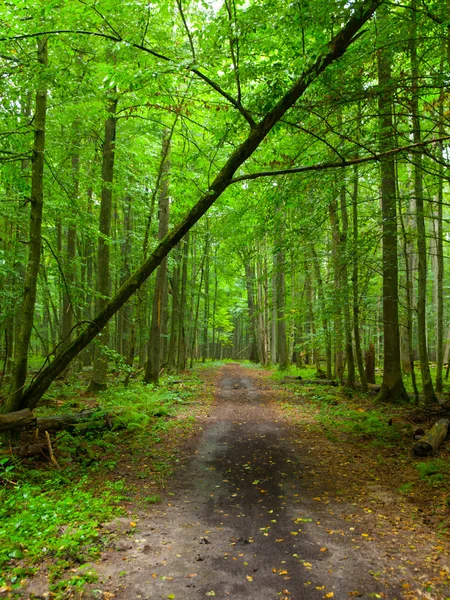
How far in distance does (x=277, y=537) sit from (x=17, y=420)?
455 cm

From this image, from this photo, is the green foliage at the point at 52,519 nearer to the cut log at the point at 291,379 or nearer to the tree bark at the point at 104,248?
the tree bark at the point at 104,248

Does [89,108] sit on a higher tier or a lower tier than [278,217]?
higher

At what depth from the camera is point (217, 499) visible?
5047 mm

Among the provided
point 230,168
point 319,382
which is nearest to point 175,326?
point 319,382

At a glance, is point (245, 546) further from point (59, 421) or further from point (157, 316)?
point (157, 316)

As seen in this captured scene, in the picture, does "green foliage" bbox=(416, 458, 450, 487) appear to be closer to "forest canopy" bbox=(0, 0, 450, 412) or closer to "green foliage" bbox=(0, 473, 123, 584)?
"forest canopy" bbox=(0, 0, 450, 412)

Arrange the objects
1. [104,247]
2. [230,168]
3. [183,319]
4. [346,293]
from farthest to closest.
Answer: [183,319], [104,247], [346,293], [230,168]

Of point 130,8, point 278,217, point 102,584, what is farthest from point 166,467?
point 130,8

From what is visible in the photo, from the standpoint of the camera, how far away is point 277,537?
3994 mm

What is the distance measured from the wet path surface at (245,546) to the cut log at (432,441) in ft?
6.37

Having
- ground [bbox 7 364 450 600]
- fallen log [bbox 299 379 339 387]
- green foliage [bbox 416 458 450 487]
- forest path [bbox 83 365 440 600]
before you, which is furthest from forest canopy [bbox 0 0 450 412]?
fallen log [bbox 299 379 339 387]

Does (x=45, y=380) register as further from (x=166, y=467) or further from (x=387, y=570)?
(x=387, y=570)

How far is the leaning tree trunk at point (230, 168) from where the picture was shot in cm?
498

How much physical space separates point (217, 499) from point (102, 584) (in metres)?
2.14
